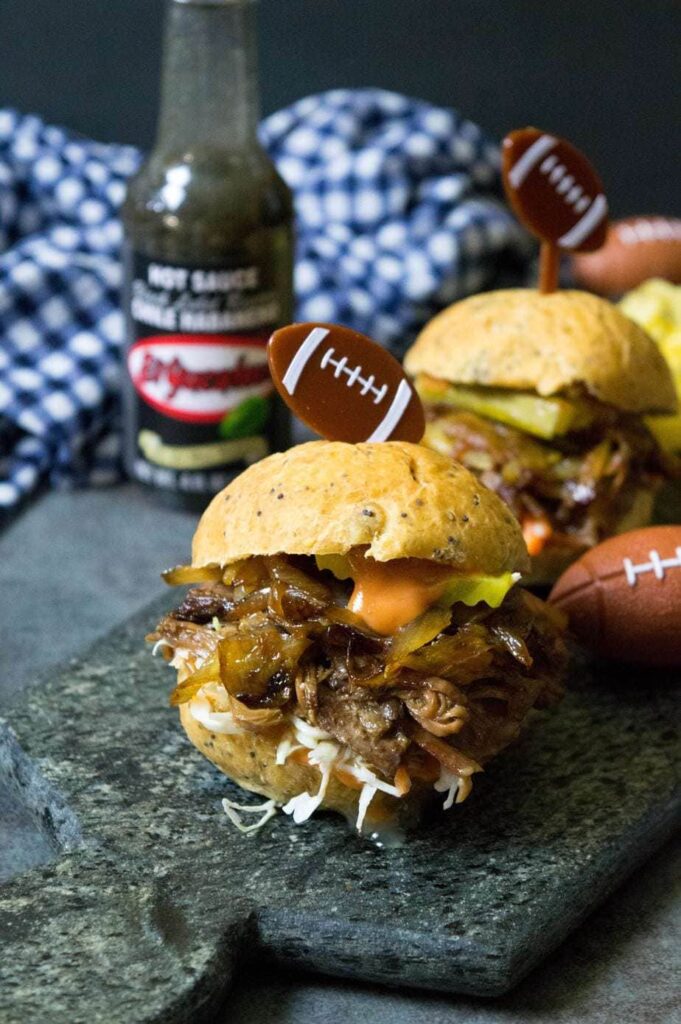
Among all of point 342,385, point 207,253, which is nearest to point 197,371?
point 207,253

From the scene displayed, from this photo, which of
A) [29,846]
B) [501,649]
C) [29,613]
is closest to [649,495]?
[501,649]

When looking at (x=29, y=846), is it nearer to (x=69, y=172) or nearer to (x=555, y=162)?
(x=555, y=162)

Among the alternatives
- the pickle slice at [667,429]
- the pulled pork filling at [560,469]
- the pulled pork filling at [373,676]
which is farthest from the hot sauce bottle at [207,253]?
the pulled pork filling at [373,676]

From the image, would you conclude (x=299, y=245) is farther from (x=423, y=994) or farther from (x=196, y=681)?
(x=423, y=994)

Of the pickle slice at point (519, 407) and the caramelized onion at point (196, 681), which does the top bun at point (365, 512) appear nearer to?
the caramelized onion at point (196, 681)

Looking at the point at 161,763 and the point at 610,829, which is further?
the point at 161,763

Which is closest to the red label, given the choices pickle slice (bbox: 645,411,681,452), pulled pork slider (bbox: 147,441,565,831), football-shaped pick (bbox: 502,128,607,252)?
football-shaped pick (bbox: 502,128,607,252)
